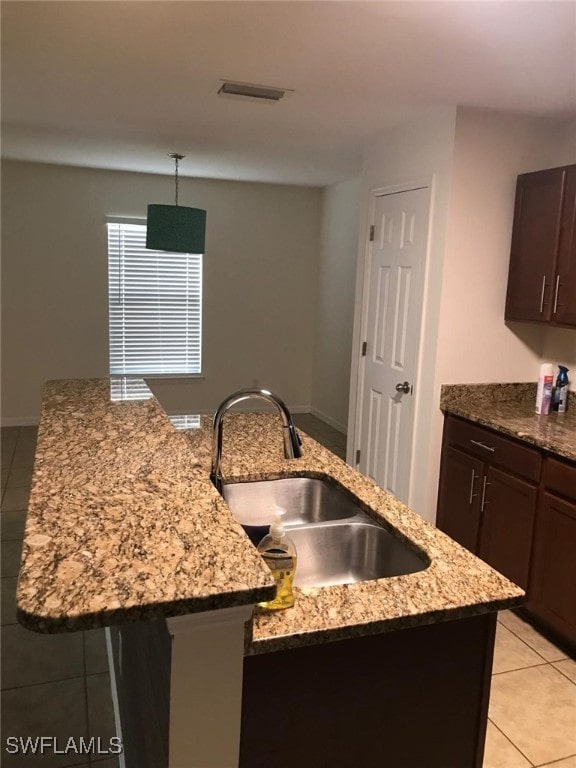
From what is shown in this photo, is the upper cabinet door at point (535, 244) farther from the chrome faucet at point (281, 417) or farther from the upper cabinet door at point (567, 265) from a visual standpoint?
the chrome faucet at point (281, 417)

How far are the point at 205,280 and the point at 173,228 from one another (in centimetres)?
197

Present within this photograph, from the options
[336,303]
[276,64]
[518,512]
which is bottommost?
[518,512]

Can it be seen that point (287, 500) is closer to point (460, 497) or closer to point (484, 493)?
point (484, 493)

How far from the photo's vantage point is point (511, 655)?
264 centimetres

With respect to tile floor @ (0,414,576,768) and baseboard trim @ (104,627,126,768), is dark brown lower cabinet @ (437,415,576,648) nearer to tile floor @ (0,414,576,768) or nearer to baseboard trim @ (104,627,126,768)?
tile floor @ (0,414,576,768)

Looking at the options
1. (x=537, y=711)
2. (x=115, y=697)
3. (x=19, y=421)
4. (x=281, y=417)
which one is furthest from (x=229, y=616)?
(x=19, y=421)

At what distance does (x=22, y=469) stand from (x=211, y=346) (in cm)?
246

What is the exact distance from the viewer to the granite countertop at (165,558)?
0.88 m

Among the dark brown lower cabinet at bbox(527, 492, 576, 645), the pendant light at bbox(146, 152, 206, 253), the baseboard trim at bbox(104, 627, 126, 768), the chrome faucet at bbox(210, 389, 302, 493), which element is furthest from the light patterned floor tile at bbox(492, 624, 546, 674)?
the pendant light at bbox(146, 152, 206, 253)

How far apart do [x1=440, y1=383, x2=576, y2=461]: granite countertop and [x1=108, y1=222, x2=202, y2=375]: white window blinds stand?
12.2ft

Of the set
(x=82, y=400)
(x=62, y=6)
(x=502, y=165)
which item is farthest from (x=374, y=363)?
(x=62, y=6)

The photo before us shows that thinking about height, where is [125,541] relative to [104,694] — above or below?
above

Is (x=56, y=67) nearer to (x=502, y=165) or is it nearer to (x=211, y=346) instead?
(x=502, y=165)

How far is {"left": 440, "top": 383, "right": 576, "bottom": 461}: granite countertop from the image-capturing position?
107 inches
